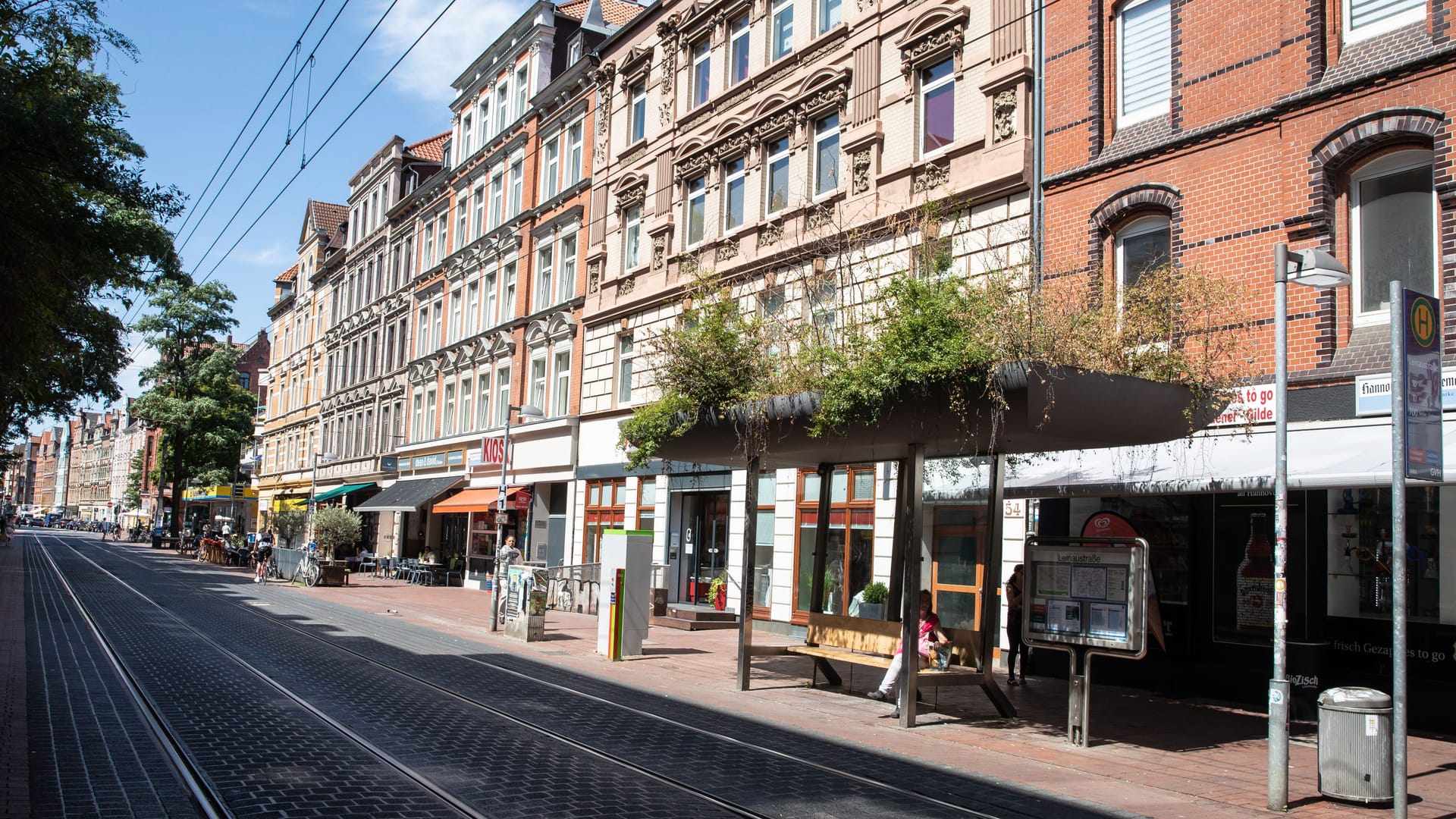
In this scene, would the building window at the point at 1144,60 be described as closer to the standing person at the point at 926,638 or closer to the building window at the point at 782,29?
the standing person at the point at 926,638

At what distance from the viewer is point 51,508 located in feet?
635

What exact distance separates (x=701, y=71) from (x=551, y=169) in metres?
8.89

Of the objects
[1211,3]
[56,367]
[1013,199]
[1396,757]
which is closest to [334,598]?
[56,367]

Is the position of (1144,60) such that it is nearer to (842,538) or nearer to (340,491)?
(842,538)

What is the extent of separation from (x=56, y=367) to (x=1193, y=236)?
49.7 ft

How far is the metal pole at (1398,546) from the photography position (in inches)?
286

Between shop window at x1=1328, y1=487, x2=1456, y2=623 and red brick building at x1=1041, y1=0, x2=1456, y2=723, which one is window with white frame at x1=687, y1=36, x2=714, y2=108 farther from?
shop window at x1=1328, y1=487, x2=1456, y2=623

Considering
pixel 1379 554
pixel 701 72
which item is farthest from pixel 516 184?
pixel 1379 554

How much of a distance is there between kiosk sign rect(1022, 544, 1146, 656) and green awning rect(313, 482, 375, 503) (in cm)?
→ 3831

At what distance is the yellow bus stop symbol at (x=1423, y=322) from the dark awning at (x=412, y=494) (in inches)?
1282

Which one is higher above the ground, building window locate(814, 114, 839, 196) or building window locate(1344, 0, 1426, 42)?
building window locate(814, 114, 839, 196)

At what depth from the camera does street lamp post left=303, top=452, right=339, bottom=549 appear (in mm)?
35281

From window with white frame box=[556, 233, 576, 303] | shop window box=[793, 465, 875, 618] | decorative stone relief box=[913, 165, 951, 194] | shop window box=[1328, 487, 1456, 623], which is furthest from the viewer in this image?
window with white frame box=[556, 233, 576, 303]

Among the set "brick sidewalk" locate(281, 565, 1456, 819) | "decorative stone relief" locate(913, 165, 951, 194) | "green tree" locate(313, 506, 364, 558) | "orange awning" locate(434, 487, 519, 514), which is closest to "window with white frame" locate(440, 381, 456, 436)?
"orange awning" locate(434, 487, 519, 514)
